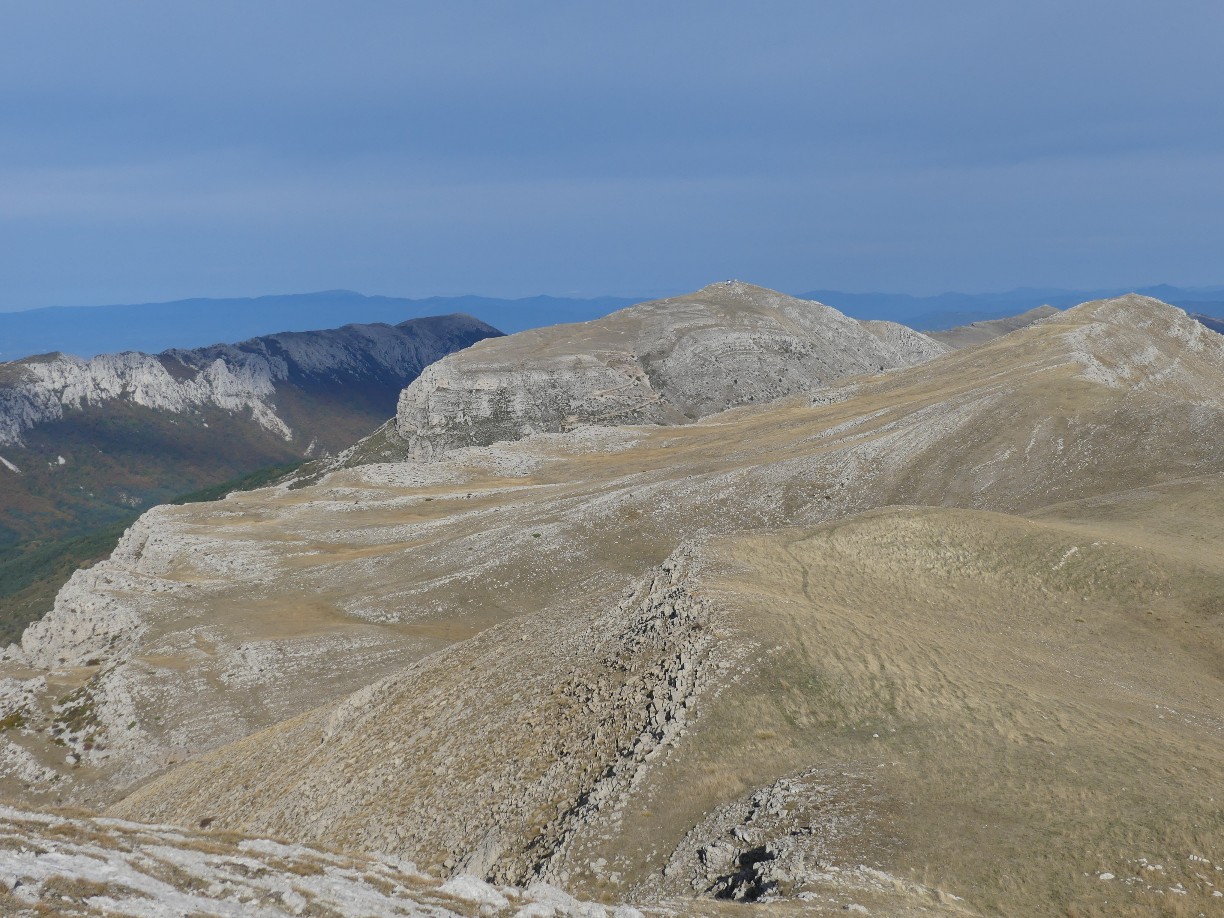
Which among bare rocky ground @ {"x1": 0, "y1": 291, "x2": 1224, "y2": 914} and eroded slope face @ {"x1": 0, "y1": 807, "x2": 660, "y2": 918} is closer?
eroded slope face @ {"x1": 0, "y1": 807, "x2": 660, "y2": 918}

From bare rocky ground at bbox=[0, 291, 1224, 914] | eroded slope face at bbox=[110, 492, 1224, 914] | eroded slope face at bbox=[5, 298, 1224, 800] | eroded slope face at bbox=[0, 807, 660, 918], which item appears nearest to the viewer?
eroded slope face at bbox=[0, 807, 660, 918]

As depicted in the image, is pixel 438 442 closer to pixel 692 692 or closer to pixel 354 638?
pixel 354 638

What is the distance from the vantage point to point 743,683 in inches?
1086

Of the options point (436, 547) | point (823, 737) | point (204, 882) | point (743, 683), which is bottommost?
point (436, 547)

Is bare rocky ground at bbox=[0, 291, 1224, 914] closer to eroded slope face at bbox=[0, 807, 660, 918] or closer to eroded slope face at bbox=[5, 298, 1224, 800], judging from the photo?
eroded slope face at bbox=[5, 298, 1224, 800]

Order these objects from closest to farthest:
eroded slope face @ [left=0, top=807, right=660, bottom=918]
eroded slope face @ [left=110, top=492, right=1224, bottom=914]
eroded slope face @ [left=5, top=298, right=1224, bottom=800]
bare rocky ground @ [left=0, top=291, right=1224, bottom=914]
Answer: eroded slope face @ [left=0, top=807, right=660, bottom=918] < eroded slope face @ [left=110, top=492, right=1224, bottom=914] < bare rocky ground @ [left=0, top=291, right=1224, bottom=914] < eroded slope face @ [left=5, top=298, right=1224, bottom=800]

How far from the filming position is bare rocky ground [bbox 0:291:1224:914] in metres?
20.8

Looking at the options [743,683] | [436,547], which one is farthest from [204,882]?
[436,547]

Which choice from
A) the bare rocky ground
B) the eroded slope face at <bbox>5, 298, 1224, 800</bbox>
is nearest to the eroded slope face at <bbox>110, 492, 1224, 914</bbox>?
the bare rocky ground

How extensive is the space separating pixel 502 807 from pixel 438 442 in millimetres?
169752

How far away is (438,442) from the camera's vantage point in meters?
Result: 192

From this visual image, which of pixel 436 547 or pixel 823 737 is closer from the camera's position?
pixel 823 737

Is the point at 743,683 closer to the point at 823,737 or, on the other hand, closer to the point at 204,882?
the point at 823,737

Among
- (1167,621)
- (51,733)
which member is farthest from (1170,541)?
(51,733)
